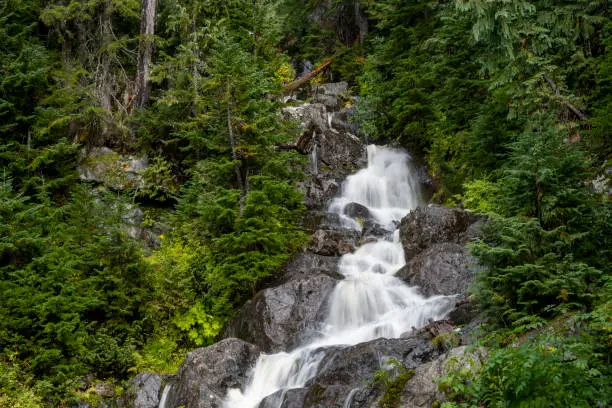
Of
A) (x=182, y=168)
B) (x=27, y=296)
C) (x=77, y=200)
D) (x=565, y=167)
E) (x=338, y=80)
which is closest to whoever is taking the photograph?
(x=565, y=167)

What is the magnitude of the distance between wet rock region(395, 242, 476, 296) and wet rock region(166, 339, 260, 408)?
4231mm

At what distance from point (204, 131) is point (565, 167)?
40.5ft

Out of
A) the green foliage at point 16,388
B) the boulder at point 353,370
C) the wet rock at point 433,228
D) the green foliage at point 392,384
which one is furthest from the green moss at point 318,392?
the green foliage at point 16,388

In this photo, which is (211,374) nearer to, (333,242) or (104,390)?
(104,390)

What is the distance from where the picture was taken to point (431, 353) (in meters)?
7.64

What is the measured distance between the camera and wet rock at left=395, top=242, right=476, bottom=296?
10.4m

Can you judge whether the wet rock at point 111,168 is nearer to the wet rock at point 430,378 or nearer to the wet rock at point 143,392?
the wet rock at point 143,392

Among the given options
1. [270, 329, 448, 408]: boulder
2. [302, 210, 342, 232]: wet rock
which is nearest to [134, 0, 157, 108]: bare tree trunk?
[302, 210, 342, 232]: wet rock

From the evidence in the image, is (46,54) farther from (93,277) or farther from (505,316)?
(505,316)

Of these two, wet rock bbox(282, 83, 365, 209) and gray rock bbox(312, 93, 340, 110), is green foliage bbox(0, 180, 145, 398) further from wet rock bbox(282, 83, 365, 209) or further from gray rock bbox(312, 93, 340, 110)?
gray rock bbox(312, 93, 340, 110)

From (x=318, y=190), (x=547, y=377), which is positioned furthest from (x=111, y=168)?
(x=547, y=377)

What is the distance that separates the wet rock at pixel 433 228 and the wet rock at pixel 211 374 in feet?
17.8

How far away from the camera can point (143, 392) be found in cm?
984

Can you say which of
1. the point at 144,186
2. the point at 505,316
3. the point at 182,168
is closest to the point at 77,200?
the point at 144,186
